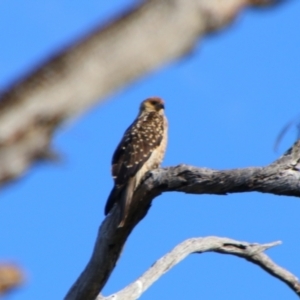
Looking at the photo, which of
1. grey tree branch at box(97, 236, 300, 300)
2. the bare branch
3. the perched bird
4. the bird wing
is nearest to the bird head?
the perched bird

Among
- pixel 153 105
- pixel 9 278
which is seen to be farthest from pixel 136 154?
pixel 9 278

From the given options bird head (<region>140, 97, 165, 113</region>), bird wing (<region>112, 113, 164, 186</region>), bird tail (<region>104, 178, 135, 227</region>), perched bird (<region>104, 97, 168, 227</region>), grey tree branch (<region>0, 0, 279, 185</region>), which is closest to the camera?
grey tree branch (<region>0, 0, 279, 185</region>)

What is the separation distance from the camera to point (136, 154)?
7105 millimetres

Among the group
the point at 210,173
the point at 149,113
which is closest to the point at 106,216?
the point at 210,173

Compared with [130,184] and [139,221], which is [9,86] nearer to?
[139,221]

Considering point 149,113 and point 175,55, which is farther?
point 149,113

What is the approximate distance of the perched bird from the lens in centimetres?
625

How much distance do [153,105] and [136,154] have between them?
66.7 inches

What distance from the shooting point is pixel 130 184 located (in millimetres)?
6422

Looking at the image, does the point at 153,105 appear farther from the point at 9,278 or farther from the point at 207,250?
the point at 9,278

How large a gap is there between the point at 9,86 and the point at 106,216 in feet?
15.0

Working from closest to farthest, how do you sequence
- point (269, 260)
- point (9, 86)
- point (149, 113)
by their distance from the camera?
point (9, 86) → point (269, 260) → point (149, 113)

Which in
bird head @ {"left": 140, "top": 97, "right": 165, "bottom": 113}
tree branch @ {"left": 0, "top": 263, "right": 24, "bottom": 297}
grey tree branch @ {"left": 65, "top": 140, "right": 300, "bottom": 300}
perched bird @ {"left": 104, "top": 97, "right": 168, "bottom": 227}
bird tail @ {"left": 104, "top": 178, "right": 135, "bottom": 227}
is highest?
bird head @ {"left": 140, "top": 97, "right": 165, "bottom": 113}

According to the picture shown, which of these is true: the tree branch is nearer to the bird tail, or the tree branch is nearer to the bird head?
the bird tail
